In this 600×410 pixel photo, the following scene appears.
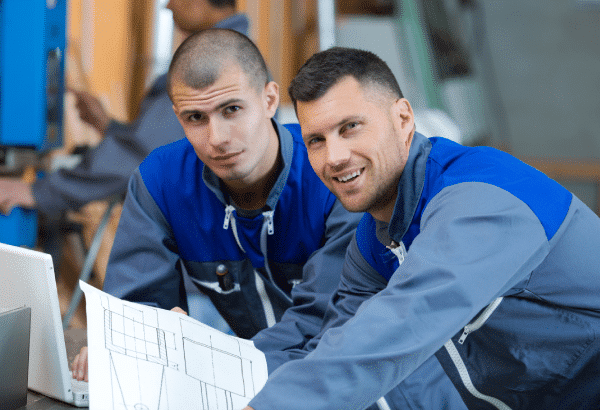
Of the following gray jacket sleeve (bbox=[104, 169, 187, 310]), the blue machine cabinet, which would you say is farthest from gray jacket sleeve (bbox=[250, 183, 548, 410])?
the blue machine cabinet

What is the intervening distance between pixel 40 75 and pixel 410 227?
1510 millimetres

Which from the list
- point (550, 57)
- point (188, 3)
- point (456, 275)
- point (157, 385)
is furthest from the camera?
point (550, 57)

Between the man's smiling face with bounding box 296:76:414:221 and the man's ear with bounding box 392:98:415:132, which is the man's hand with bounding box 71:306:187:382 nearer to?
the man's smiling face with bounding box 296:76:414:221

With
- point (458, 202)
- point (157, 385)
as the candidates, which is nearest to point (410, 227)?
point (458, 202)

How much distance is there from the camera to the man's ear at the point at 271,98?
1.36 meters

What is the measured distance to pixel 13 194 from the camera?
2016mm

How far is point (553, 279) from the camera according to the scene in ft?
2.68

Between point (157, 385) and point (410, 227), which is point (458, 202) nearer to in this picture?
point (410, 227)

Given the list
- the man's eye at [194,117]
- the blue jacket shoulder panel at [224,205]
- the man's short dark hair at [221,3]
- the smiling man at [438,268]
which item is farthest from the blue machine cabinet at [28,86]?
the smiling man at [438,268]

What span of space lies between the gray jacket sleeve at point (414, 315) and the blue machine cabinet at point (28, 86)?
1.64 m

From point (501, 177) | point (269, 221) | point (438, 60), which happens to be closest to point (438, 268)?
point (501, 177)

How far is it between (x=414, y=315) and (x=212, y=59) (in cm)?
81

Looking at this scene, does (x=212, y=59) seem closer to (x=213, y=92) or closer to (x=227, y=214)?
(x=213, y=92)

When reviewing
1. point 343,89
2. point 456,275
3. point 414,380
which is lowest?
point 414,380
